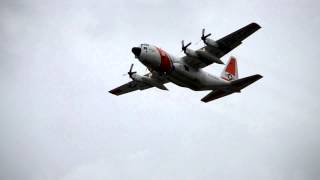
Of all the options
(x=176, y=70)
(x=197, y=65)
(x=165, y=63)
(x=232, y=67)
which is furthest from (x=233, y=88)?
(x=165, y=63)

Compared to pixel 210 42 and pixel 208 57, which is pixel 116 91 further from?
pixel 210 42

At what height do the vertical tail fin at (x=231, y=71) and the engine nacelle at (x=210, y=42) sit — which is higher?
the engine nacelle at (x=210, y=42)

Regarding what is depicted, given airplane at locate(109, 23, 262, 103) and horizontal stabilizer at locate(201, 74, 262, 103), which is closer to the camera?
airplane at locate(109, 23, 262, 103)

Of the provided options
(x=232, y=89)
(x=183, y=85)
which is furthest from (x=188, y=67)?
(x=232, y=89)

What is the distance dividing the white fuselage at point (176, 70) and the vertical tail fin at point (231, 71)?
12.2 feet

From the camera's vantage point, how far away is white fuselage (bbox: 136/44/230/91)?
163 ft

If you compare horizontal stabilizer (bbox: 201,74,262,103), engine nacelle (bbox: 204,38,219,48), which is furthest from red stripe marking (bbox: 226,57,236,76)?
engine nacelle (bbox: 204,38,219,48)

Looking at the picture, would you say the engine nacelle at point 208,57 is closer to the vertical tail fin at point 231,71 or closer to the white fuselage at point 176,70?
the white fuselage at point 176,70

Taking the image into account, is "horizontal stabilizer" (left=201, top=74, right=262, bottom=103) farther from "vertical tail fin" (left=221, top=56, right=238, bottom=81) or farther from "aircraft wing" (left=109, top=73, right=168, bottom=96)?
"aircraft wing" (left=109, top=73, right=168, bottom=96)

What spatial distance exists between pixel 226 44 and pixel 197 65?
399 cm

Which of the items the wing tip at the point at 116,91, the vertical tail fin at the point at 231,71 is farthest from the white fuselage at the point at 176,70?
the wing tip at the point at 116,91

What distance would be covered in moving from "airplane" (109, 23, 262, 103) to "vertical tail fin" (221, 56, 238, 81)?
180 centimetres

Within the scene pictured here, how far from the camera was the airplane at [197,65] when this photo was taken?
48.6 m

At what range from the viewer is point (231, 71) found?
56812 millimetres
